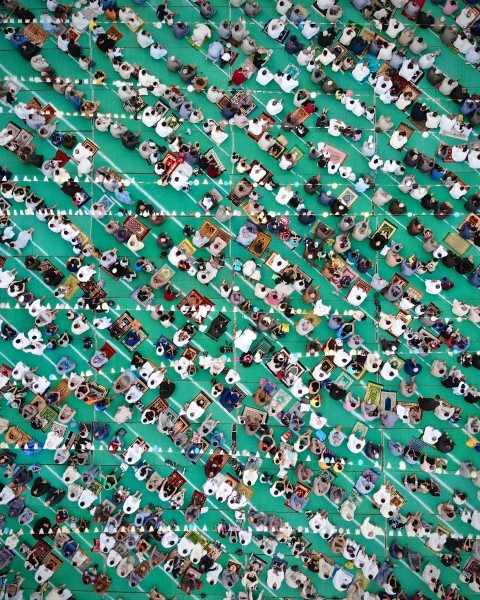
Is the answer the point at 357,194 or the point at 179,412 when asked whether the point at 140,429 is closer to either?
the point at 179,412

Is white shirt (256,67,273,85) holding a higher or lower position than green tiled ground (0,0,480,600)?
higher

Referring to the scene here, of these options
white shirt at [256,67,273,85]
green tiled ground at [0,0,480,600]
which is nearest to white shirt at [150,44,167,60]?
green tiled ground at [0,0,480,600]

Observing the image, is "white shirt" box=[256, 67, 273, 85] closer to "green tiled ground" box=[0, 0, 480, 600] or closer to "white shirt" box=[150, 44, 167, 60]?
"green tiled ground" box=[0, 0, 480, 600]

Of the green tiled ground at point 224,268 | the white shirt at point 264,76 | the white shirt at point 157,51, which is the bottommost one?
the green tiled ground at point 224,268

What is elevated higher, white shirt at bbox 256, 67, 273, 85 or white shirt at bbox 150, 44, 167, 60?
white shirt at bbox 256, 67, 273, 85

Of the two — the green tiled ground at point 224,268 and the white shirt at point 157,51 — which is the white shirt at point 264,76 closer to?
the green tiled ground at point 224,268

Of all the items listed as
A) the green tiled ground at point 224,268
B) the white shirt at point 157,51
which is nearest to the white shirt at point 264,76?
the green tiled ground at point 224,268

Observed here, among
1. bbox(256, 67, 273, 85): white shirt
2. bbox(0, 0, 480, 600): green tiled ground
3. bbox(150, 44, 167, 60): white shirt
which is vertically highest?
bbox(256, 67, 273, 85): white shirt

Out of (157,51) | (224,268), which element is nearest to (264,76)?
(157,51)
